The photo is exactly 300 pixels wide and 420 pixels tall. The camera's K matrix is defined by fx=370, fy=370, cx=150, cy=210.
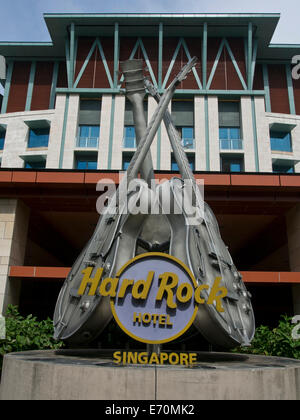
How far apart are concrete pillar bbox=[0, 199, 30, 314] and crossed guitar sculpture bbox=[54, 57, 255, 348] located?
24.3 feet

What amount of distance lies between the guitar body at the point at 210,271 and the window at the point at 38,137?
102 ft

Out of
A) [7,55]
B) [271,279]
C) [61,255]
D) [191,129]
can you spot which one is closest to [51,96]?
[7,55]

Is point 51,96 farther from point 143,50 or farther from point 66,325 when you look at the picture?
point 66,325

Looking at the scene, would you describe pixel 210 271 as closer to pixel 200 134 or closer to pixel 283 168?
pixel 200 134

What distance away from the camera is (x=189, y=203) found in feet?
32.0

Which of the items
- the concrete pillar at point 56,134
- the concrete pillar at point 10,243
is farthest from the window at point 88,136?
the concrete pillar at point 10,243

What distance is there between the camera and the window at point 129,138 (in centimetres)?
3445

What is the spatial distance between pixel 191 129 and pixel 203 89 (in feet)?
13.1

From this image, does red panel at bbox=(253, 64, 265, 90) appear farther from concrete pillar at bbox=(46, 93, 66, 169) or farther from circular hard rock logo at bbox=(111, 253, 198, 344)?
circular hard rock logo at bbox=(111, 253, 198, 344)

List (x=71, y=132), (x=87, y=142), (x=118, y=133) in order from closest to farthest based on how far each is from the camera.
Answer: (x=118, y=133) → (x=71, y=132) → (x=87, y=142)

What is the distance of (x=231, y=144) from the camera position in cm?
3469

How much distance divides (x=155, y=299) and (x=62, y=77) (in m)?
37.8

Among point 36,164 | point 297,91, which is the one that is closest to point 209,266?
point 36,164

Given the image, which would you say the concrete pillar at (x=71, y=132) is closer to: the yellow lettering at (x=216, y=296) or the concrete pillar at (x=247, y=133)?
the concrete pillar at (x=247, y=133)
